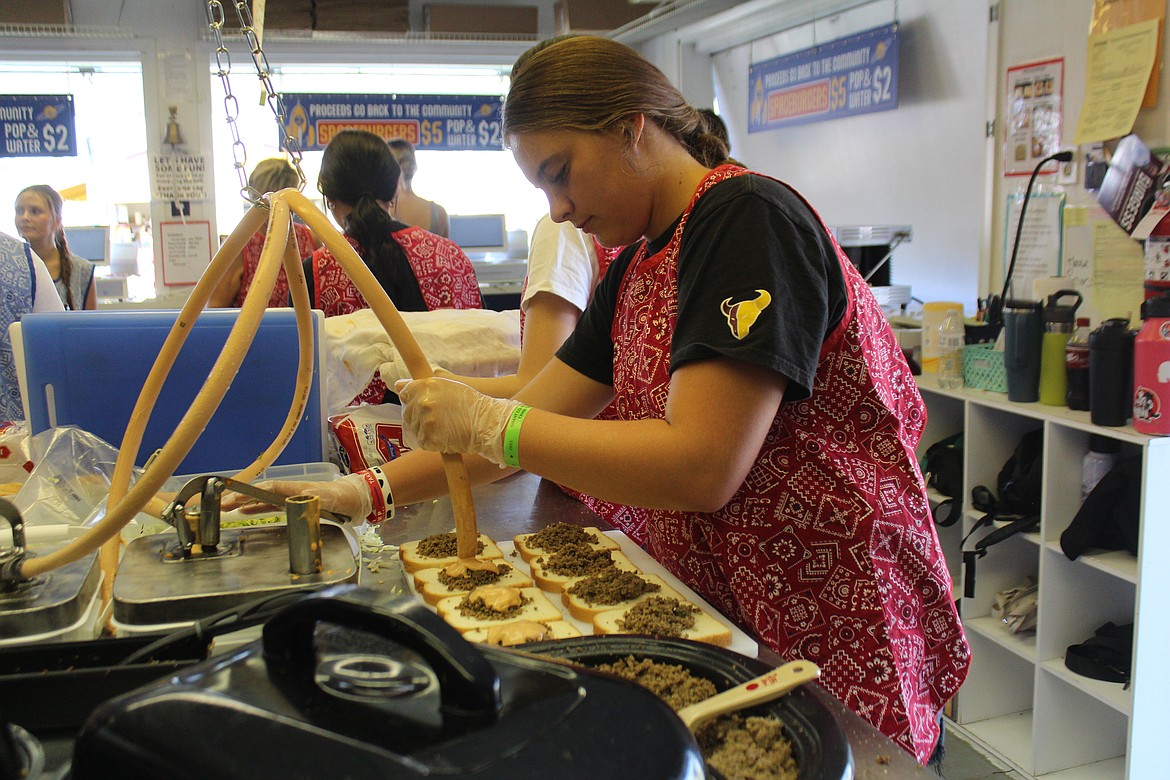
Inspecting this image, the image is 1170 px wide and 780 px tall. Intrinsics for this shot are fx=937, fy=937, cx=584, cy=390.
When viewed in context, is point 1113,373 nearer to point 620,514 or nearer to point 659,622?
point 620,514

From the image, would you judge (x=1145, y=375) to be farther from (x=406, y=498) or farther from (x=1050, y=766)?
(x=406, y=498)

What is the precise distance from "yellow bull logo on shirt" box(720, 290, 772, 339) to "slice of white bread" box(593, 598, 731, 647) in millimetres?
328

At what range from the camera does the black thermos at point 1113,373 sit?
2256 mm

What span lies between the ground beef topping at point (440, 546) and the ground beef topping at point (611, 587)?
7.4 inches

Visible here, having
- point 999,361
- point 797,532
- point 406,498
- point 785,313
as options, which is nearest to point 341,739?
point 785,313

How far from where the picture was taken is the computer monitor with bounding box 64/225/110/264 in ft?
21.3

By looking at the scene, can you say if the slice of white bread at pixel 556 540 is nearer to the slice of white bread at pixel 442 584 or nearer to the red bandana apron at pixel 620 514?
the slice of white bread at pixel 442 584

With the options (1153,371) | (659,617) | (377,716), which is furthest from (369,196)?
(377,716)

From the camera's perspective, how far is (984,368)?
9.21 feet

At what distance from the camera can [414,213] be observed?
420cm

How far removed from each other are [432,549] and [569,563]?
0.67ft

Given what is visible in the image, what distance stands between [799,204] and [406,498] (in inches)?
29.3

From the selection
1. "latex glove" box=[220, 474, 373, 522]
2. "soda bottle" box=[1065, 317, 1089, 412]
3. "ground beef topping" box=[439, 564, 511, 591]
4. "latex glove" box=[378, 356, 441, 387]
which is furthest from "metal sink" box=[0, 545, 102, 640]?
"soda bottle" box=[1065, 317, 1089, 412]

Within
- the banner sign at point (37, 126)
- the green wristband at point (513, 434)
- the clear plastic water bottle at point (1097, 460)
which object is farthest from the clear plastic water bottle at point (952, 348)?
the banner sign at point (37, 126)
